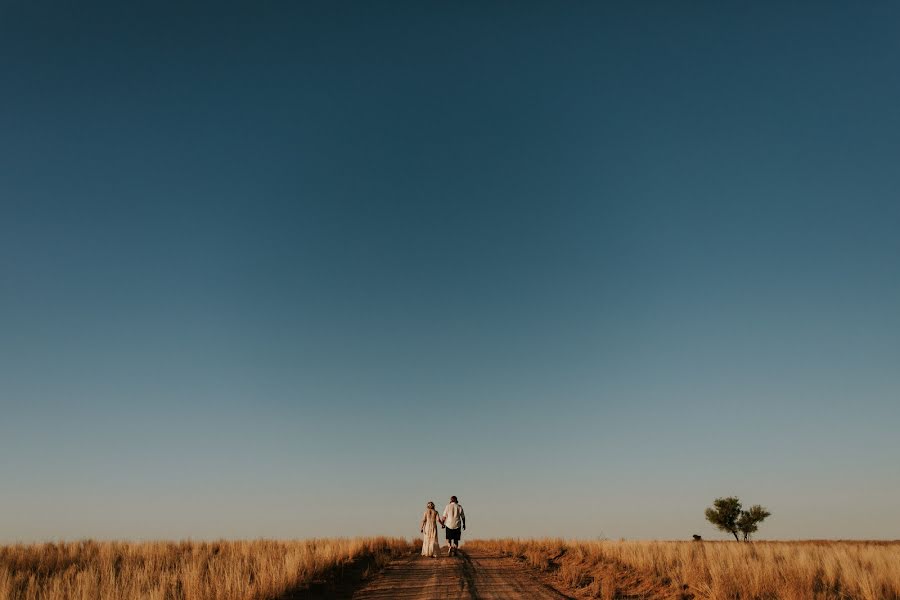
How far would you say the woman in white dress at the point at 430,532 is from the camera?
24.6m

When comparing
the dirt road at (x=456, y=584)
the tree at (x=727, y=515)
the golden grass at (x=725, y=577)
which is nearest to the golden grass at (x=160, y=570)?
the dirt road at (x=456, y=584)

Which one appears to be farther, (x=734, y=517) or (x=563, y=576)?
Answer: (x=734, y=517)

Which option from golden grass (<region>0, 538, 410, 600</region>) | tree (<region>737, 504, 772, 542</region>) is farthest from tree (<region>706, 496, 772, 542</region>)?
golden grass (<region>0, 538, 410, 600</region>)

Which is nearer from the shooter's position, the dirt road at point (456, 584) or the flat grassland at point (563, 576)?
the flat grassland at point (563, 576)

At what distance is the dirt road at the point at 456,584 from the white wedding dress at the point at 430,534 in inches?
237

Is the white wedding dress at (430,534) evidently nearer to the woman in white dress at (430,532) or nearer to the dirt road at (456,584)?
the woman in white dress at (430,532)

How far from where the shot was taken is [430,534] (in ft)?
81.1

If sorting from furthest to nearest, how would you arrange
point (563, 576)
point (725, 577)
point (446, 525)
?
point (446, 525) → point (563, 576) → point (725, 577)

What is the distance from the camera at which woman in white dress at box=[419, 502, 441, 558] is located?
2459 cm

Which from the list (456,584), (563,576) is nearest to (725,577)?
(563,576)

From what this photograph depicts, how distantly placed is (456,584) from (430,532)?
469 inches

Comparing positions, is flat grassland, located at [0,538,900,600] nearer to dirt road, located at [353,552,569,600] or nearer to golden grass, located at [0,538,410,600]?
golden grass, located at [0,538,410,600]

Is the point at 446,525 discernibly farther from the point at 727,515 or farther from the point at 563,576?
the point at 727,515

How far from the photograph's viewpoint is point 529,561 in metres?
20.4
